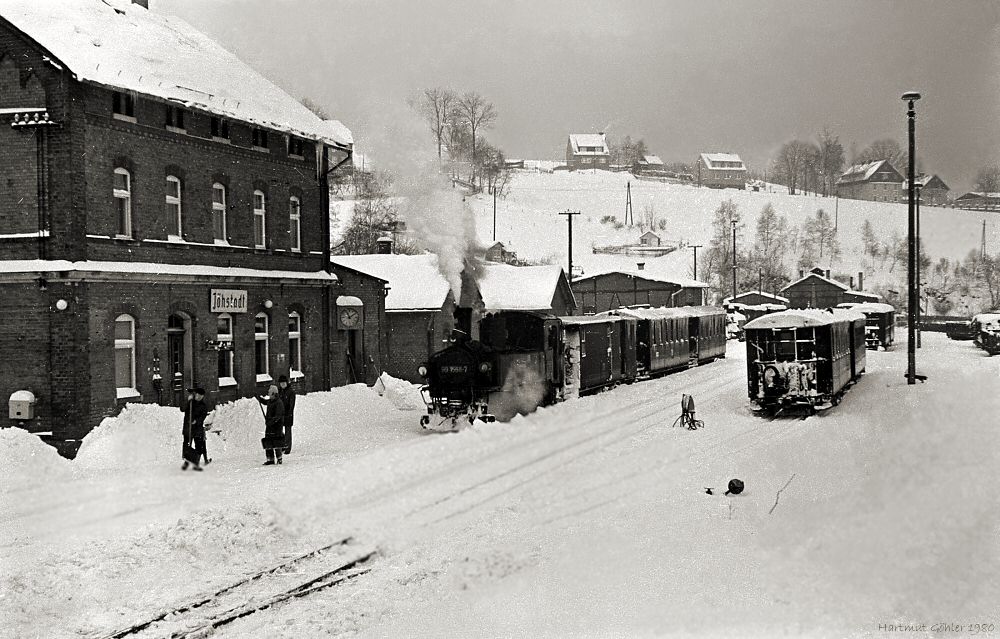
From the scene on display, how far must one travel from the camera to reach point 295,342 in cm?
2555

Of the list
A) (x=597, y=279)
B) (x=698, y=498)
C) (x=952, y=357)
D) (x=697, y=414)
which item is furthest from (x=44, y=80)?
(x=597, y=279)

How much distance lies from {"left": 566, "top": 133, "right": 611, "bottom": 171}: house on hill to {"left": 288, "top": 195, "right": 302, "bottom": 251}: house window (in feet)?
217

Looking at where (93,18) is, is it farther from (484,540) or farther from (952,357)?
(952,357)

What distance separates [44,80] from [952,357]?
1235 inches

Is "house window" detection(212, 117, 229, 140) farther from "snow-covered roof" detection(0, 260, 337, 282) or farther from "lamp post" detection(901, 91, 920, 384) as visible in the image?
"lamp post" detection(901, 91, 920, 384)

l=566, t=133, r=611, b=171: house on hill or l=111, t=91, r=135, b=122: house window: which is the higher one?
l=566, t=133, r=611, b=171: house on hill

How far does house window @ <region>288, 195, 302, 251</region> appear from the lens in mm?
25656

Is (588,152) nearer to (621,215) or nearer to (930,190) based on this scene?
(621,215)

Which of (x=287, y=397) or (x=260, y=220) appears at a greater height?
(x=260, y=220)

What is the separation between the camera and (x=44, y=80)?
1822 centimetres

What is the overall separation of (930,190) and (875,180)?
30.4ft

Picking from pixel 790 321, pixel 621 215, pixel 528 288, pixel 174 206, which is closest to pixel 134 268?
pixel 174 206

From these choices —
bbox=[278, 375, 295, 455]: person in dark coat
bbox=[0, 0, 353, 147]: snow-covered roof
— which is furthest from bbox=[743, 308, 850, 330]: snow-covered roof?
bbox=[0, 0, 353, 147]: snow-covered roof

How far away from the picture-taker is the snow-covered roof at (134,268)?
18.1m
